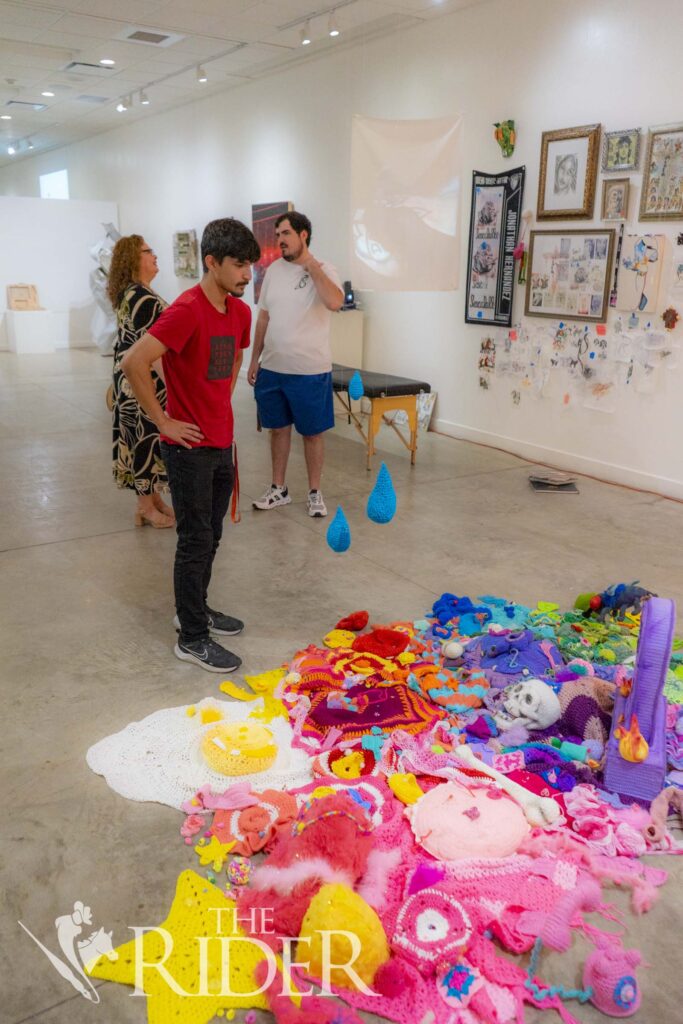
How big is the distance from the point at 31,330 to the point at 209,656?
10229mm

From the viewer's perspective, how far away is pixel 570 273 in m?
5.28

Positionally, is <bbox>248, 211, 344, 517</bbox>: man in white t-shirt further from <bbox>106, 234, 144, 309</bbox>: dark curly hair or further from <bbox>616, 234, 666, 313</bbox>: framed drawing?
<bbox>616, 234, 666, 313</bbox>: framed drawing

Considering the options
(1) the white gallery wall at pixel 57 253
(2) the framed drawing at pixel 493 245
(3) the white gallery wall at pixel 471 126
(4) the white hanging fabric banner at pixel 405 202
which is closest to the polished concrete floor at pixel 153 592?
(3) the white gallery wall at pixel 471 126

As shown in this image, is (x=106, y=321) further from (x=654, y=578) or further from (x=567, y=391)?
(x=654, y=578)

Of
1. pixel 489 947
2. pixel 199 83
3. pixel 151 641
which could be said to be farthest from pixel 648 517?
pixel 199 83

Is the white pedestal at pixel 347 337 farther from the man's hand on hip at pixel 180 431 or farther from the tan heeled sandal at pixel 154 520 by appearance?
the man's hand on hip at pixel 180 431

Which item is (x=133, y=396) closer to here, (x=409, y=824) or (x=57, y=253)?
(x=409, y=824)

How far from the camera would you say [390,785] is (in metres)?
2.19

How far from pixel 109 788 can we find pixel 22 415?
5.61 m

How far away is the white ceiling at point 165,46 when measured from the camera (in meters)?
6.14

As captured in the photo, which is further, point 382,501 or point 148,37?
point 148,37

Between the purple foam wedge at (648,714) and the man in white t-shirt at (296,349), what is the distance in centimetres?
255

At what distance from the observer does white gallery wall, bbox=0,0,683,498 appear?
15.8ft

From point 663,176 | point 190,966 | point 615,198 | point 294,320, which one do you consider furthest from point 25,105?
point 190,966
